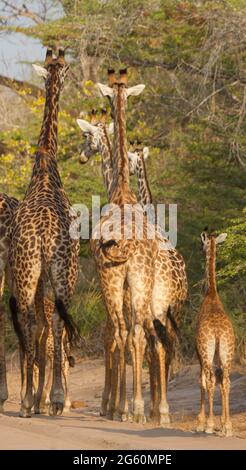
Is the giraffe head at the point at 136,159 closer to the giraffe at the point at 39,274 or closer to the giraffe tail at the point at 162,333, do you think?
the giraffe at the point at 39,274

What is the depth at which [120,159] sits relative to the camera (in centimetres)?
1059

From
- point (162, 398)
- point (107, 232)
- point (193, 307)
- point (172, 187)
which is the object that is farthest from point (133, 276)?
point (172, 187)

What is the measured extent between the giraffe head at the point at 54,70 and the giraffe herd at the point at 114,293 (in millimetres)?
792

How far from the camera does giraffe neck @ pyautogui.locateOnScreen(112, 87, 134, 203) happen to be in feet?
34.1

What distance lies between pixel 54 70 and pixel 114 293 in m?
2.84

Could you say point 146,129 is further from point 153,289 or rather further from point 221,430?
point 221,430

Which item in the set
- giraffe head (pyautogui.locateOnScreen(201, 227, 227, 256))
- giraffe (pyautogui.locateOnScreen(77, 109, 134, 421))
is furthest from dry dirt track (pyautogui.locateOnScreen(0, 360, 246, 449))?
giraffe head (pyautogui.locateOnScreen(201, 227, 227, 256))

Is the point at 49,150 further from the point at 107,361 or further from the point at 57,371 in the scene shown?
the point at 57,371

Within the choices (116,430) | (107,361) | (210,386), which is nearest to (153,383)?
(107,361)

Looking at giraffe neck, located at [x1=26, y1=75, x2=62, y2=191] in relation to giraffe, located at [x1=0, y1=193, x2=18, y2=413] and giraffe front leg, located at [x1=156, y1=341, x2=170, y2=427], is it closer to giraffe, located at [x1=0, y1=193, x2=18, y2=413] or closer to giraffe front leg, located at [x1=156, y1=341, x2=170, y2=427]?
giraffe, located at [x1=0, y1=193, x2=18, y2=413]

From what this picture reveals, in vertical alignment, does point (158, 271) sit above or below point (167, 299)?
above

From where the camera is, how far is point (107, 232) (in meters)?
10.1

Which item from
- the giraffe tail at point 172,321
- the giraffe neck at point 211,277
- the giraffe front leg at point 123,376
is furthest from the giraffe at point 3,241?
the giraffe neck at point 211,277

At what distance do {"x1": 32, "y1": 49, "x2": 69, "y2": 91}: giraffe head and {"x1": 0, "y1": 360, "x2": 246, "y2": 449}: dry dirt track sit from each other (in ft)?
10.9
